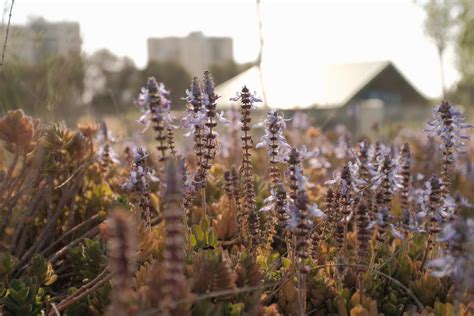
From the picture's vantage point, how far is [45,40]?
5707mm

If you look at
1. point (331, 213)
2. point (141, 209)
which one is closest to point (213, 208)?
point (141, 209)

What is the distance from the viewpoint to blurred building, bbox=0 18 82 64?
469 centimetres

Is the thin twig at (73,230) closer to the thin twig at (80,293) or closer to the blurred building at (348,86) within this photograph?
the thin twig at (80,293)

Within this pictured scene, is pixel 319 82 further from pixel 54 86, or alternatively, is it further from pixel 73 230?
pixel 73 230

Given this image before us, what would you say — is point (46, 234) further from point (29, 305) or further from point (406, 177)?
point (406, 177)

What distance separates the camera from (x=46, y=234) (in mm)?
2965

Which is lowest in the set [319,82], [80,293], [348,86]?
[80,293]

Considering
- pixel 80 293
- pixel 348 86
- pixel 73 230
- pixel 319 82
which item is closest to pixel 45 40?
pixel 73 230

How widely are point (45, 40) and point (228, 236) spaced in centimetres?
360

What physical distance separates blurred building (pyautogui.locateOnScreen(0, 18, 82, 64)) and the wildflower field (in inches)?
61.2

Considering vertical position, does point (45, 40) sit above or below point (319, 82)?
below

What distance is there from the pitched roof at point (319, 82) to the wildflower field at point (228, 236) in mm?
32302

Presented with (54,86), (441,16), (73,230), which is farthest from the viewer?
(441,16)

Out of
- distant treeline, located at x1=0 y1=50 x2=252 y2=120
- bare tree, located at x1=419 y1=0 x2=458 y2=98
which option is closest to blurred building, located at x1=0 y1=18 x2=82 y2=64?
distant treeline, located at x1=0 y1=50 x2=252 y2=120
